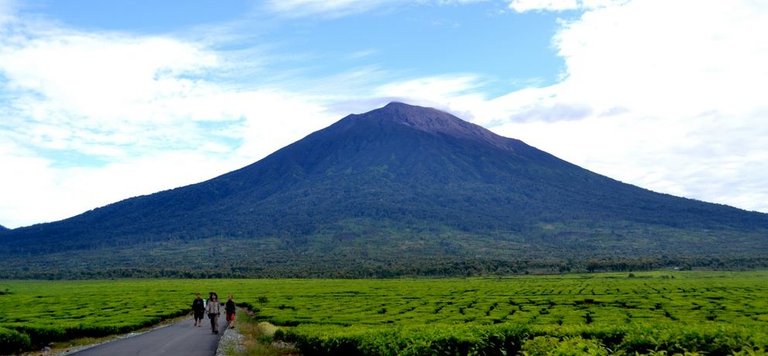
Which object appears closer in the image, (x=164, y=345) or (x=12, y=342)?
(x=164, y=345)

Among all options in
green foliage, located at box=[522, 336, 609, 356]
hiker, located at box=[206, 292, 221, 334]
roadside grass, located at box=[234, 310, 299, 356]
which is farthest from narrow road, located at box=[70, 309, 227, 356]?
green foliage, located at box=[522, 336, 609, 356]

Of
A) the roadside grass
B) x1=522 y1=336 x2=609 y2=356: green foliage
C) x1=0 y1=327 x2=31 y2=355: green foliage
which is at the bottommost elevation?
the roadside grass

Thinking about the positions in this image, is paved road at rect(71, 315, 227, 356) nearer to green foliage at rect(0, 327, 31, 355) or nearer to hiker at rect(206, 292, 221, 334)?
hiker at rect(206, 292, 221, 334)

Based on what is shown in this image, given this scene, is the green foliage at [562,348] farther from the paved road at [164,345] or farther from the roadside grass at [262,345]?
the paved road at [164,345]

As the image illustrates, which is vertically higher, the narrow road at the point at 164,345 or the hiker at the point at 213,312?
the hiker at the point at 213,312

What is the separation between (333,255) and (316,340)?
5515 inches

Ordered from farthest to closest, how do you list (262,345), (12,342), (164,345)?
1. (12,342)
2. (262,345)
3. (164,345)

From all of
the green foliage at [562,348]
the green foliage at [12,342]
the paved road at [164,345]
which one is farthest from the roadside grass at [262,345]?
the green foliage at [562,348]

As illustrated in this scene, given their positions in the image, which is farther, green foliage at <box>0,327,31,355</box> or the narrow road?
green foliage at <box>0,327,31,355</box>

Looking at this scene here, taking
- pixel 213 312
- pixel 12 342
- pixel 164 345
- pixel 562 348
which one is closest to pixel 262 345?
pixel 164 345

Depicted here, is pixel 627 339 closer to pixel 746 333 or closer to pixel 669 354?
pixel 669 354

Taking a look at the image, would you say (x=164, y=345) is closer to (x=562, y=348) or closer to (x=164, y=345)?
(x=164, y=345)

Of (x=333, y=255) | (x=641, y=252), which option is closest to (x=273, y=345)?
(x=333, y=255)

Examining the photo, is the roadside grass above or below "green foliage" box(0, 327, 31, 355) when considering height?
below
